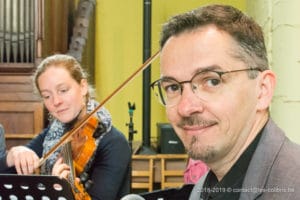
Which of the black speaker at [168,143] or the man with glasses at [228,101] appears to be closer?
the man with glasses at [228,101]

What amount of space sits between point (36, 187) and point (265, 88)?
0.63 metres

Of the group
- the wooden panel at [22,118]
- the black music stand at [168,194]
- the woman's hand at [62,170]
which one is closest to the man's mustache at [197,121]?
the black music stand at [168,194]

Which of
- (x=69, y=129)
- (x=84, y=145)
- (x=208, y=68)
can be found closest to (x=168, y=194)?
(x=208, y=68)

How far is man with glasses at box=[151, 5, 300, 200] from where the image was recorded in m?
0.96

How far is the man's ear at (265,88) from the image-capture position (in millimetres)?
1003

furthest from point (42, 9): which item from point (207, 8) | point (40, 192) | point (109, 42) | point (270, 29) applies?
point (207, 8)

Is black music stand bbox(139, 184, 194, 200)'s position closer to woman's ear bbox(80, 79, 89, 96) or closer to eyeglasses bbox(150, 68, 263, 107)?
eyeglasses bbox(150, 68, 263, 107)

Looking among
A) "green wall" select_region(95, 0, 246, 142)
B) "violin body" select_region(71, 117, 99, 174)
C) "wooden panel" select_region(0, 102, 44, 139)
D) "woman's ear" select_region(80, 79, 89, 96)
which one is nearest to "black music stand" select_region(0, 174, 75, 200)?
"violin body" select_region(71, 117, 99, 174)

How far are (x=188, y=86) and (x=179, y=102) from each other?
0.04 m

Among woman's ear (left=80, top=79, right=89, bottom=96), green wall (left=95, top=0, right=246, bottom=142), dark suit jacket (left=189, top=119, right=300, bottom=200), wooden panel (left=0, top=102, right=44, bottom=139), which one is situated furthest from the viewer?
green wall (left=95, top=0, right=246, bottom=142)

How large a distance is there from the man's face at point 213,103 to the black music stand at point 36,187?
0.43 m

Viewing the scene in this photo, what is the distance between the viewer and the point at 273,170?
950 mm

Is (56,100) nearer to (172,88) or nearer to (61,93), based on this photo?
(61,93)

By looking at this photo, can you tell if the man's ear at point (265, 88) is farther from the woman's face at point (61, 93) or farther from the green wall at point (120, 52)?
the green wall at point (120, 52)
